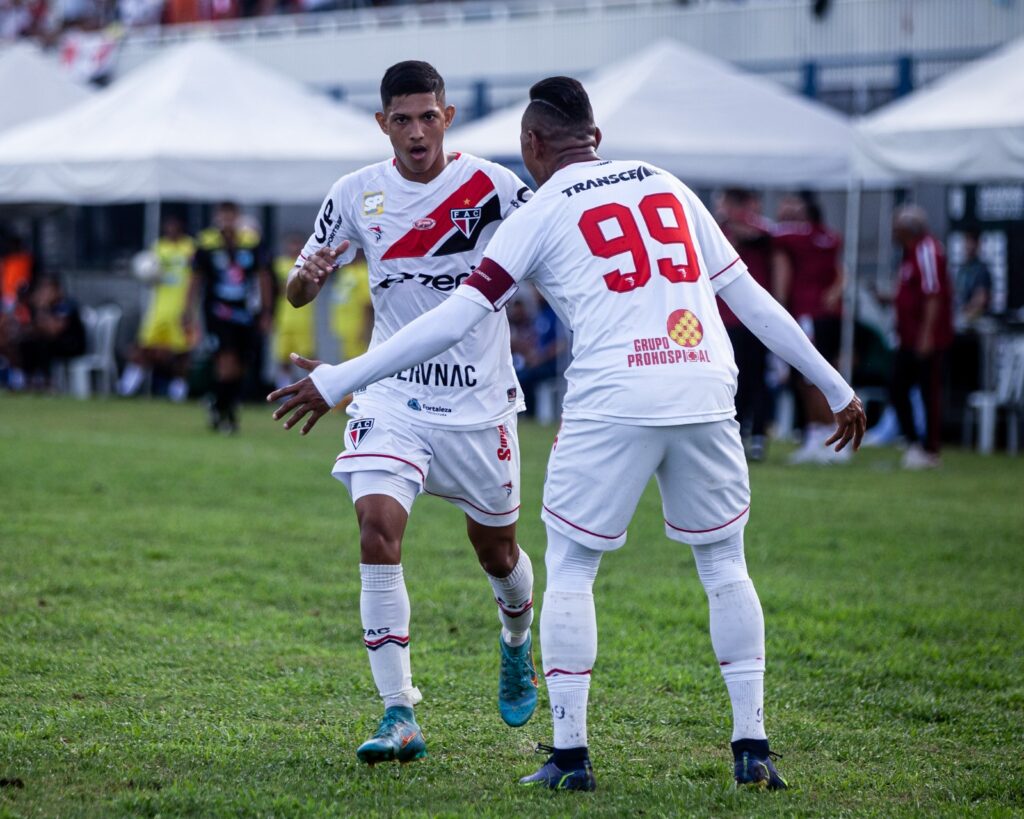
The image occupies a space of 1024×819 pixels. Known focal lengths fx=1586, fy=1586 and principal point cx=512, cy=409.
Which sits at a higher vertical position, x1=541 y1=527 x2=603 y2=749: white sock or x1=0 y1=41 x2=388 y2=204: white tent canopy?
x1=0 y1=41 x2=388 y2=204: white tent canopy

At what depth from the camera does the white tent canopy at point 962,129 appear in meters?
13.6

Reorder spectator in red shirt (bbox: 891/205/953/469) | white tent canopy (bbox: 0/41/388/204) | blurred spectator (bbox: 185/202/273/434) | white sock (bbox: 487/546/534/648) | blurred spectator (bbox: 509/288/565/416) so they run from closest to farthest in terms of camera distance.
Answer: white sock (bbox: 487/546/534/648) < spectator in red shirt (bbox: 891/205/953/469) < blurred spectator (bbox: 185/202/273/434) < blurred spectator (bbox: 509/288/565/416) < white tent canopy (bbox: 0/41/388/204)

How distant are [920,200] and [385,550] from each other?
50.5 feet

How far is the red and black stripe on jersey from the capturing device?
5559 mm

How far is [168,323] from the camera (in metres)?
21.7

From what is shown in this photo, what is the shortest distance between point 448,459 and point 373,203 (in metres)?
0.96

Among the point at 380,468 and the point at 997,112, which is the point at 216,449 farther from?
the point at 380,468

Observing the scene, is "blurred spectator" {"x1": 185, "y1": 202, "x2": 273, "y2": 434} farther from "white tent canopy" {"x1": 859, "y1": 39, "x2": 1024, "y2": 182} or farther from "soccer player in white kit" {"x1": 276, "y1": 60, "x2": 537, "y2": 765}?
"soccer player in white kit" {"x1": 276, "y1": 60, "x2": 537, "y2": 765}

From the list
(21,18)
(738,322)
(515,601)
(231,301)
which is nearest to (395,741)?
(515,601)

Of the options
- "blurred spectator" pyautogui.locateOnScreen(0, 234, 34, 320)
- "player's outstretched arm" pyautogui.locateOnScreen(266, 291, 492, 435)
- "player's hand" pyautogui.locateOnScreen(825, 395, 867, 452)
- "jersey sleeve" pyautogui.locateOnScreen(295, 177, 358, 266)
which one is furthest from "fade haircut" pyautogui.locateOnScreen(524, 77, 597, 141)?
"blurred spectator" pyautogui.locateOnScreen(0, 234, 34, 320)

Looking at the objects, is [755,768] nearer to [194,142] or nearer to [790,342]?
[790,342]

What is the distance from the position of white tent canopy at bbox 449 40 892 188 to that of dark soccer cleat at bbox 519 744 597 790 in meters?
12.1

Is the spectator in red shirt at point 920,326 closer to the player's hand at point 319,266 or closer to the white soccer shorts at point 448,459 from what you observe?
the white soccer shorts at point 448,459

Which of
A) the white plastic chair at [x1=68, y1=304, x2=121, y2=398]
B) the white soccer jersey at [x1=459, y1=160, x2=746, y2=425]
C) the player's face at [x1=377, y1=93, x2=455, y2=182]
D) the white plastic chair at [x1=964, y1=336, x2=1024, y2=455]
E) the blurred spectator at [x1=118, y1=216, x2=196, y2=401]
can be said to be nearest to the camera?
the white soccer jersey at [x1=459, y1=160, x2=746, y2=425]
